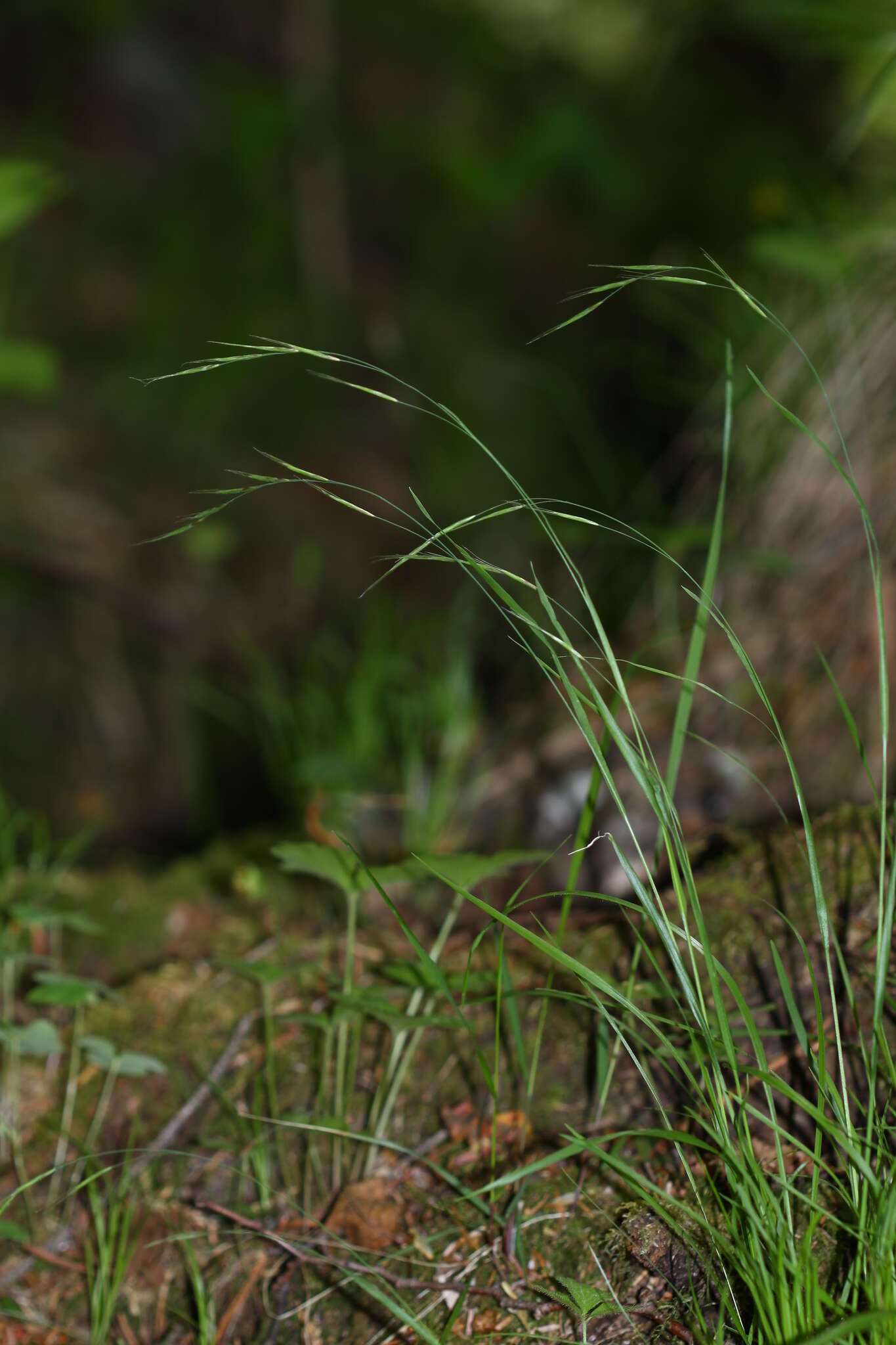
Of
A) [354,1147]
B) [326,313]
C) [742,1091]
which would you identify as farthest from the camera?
[326,313]

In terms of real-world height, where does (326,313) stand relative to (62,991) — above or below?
above

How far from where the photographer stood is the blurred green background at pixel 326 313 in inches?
92.3

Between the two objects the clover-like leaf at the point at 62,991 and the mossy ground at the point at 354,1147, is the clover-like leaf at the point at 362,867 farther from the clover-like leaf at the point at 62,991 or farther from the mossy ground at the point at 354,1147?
the clover-like leaf at the point at 62,991

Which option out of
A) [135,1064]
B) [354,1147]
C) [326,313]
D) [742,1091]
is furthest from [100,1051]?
[326,313]

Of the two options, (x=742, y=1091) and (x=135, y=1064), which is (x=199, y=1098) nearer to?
(x=135, y=1064)

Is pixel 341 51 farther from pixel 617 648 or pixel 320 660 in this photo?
pixel 617 648

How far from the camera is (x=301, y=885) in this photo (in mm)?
1490

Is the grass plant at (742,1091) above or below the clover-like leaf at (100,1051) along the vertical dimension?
above

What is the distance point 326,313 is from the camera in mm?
3674

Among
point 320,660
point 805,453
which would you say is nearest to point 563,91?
point 320,660

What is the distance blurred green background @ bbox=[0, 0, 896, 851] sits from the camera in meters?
2.34

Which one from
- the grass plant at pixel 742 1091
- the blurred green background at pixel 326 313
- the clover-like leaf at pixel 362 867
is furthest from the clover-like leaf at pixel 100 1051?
the blurred green background at pixel 326 313

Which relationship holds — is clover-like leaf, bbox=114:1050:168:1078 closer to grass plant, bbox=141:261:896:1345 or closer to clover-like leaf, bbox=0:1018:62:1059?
clover-like leaf, bbox=0:1018:62:1059

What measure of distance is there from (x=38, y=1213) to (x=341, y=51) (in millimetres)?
4955
